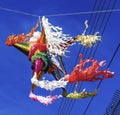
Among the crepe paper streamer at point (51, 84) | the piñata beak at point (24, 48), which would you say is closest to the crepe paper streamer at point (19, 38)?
the piñata beak at point (24, 48)

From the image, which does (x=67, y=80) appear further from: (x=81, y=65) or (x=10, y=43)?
(x=10, y=43)

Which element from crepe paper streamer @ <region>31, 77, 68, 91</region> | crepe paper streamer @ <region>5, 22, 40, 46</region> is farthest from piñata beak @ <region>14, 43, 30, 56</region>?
crepe paper streamer @ <region>31, 77, 68, 91</region>

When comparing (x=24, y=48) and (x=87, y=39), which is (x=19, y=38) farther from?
(x=87, y=39)

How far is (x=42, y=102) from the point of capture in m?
17.8

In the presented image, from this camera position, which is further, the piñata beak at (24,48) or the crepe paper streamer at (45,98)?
the piñata beak at (24,48)

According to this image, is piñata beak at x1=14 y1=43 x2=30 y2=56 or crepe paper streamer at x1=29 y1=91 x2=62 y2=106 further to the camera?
piñata beak at x1=14 y1=43 x2=30 y2=56

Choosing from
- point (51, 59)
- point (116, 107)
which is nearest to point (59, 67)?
point (51, 59)

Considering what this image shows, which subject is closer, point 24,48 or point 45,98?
point 45,98

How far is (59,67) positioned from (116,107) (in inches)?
1285

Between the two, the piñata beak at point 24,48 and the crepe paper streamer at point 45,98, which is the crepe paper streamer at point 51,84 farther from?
the piñata beak at point 24,48

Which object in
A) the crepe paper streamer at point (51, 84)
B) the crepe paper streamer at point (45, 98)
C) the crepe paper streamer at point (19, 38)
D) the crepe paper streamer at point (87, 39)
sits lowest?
the crepe paper streamer at point (45, 98)

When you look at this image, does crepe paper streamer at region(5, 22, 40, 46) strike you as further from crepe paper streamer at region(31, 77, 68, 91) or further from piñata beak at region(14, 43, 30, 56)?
crepe paper streamer at region(31, 77, 68, 91)

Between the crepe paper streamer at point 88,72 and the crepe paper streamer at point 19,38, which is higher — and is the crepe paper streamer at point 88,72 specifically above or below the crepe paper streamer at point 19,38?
below

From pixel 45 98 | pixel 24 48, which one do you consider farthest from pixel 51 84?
pixel 24 48
